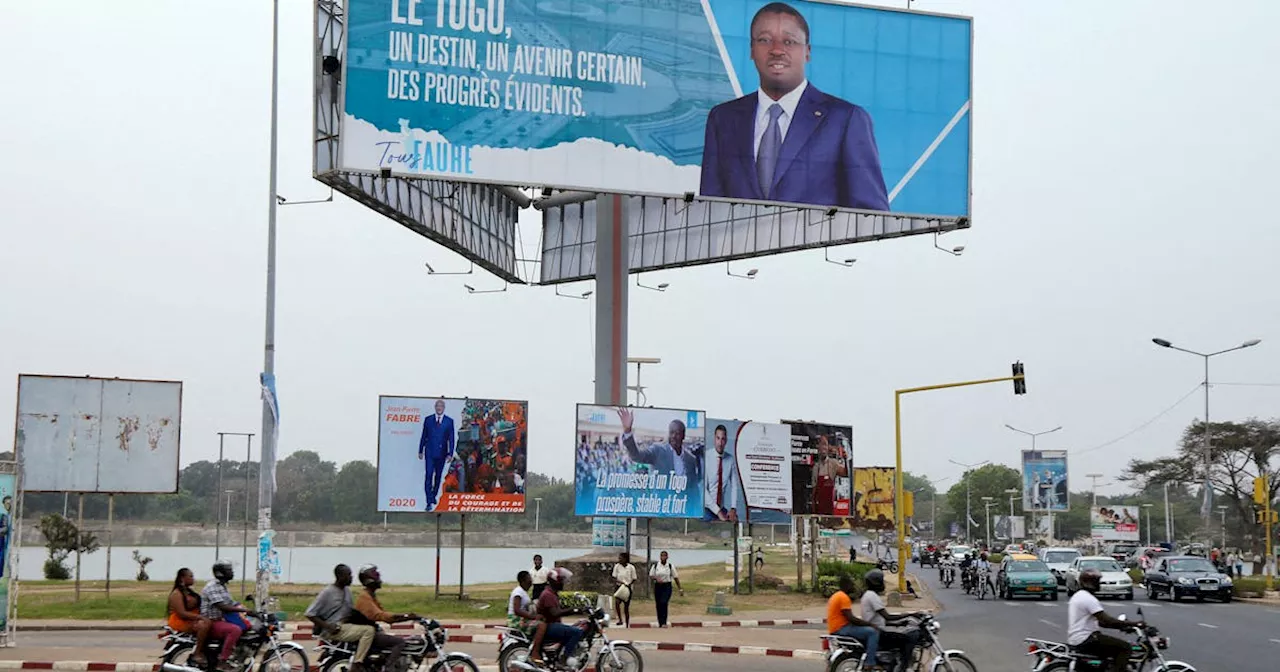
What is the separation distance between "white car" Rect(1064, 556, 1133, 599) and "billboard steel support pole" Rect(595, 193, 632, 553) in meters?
15.9

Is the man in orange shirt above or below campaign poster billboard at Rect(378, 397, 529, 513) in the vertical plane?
below

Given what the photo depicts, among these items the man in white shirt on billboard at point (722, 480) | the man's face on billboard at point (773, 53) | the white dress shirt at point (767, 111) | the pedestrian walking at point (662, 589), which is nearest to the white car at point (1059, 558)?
the man in white shirt on billboard at point (722, 480)

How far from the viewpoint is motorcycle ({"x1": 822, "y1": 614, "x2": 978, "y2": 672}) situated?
599 inches

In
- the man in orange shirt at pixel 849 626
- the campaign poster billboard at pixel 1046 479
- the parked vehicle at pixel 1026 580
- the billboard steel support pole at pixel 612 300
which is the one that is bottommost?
the parked vehicle at pixel 1026 580

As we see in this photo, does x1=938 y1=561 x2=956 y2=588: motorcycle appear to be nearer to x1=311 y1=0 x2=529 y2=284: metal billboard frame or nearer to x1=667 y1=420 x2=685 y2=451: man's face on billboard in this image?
x1=311 y1=0 x2=529 y2=284: metal billboard frame

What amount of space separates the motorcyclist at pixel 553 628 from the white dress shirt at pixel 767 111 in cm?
2173

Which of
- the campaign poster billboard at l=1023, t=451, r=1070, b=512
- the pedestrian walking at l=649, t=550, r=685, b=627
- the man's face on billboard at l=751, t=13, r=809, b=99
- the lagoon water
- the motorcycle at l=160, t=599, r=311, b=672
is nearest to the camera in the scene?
the motorcycle at l=160, t=599, r=311, b=672

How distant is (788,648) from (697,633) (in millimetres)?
4077

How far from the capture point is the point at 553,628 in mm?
15898

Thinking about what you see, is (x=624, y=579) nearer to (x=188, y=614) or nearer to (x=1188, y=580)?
(x=188, y=614)

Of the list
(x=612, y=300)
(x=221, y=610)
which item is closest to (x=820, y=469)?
(x=612, y=300)

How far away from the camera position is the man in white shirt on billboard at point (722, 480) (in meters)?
39.6

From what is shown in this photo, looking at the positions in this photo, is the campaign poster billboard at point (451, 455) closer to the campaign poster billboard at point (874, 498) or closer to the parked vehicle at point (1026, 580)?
the parked vehicle at point (1026, 580)

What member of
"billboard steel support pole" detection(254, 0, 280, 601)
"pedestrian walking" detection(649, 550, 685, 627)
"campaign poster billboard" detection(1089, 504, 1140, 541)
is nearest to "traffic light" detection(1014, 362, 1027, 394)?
"pedestrian walking" detection(649, 550, 685, 627)
